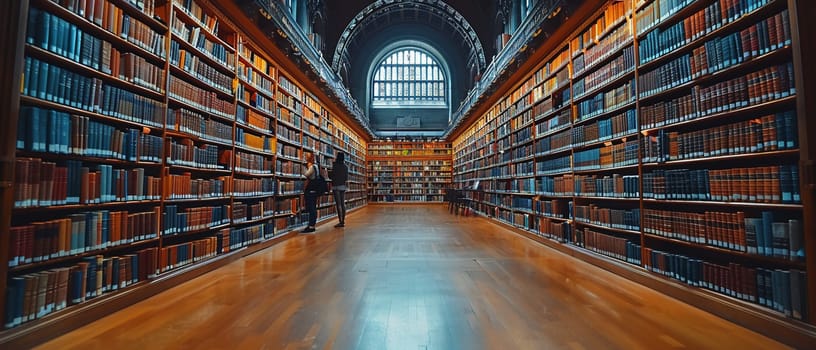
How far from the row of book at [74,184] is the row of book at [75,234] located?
0.37 feet

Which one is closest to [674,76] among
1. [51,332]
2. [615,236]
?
[615,236]

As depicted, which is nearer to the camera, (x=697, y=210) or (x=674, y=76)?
(x=674, y=76)

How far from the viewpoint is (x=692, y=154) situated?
2.48m

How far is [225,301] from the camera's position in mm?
2334

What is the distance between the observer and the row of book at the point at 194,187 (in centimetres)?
289

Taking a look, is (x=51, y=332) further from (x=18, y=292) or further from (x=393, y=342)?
(x=393, y=342)

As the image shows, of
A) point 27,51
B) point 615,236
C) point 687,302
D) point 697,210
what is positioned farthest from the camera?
point 615,236

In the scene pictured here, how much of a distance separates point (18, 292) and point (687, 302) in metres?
4.12

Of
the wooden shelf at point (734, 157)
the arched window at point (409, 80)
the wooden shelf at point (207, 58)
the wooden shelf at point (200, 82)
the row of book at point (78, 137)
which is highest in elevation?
the arched window at point (409, 80)

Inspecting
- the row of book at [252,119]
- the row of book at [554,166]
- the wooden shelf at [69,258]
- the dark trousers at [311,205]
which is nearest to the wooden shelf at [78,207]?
the wooden shelf at [69,258]

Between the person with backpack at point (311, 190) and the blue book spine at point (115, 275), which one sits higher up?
the person with backpack at point (311, 190)

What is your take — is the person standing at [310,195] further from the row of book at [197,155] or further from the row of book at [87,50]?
the row of book at [87,50]

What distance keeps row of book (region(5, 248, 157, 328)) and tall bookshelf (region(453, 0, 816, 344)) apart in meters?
4.06

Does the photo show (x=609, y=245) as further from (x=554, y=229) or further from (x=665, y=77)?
(x=665, y=77)
